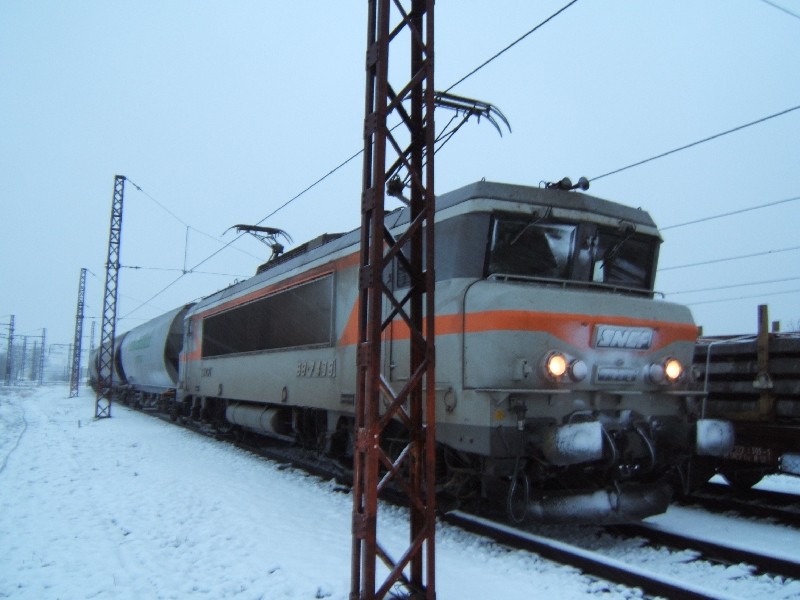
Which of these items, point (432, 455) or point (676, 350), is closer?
point (432, 455)

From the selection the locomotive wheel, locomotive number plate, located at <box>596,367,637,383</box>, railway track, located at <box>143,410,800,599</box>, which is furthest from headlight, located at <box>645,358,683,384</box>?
the locomotive wheel

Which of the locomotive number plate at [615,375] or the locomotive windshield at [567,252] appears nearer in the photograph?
the locomotive number plate at [615,375]

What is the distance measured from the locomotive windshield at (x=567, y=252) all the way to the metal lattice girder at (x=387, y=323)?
1860 mm

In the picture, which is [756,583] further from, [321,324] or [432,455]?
[321,324]

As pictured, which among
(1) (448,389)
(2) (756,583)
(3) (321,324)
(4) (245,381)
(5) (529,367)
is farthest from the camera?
(4) (245,381)

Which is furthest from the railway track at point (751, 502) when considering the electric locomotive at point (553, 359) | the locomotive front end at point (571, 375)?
the locomotive front end at point (571, 375)

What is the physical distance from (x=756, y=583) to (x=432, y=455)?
119 inches

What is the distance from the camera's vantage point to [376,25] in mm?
4828

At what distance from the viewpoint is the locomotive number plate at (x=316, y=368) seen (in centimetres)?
890

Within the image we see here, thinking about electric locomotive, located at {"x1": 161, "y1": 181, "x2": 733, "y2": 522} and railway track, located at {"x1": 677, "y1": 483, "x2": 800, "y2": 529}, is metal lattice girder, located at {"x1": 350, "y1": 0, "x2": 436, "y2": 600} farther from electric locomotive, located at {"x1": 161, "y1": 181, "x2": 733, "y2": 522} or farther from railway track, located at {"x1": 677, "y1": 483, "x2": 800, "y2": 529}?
railway track, located at {"x1": 677, "y1": 483, "x2": 800, "y2": 529}

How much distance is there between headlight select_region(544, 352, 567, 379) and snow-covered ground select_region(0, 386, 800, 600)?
5.40ft

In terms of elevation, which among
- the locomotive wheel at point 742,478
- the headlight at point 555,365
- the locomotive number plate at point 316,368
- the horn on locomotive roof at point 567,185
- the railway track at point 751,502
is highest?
the horn on locomotive roof at point 567,185

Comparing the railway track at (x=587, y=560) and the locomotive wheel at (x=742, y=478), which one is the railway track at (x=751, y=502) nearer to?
the locomotive wheel at (x=742, y=478)

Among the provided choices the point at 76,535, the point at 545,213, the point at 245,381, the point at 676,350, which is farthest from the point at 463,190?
the point at 245,381
